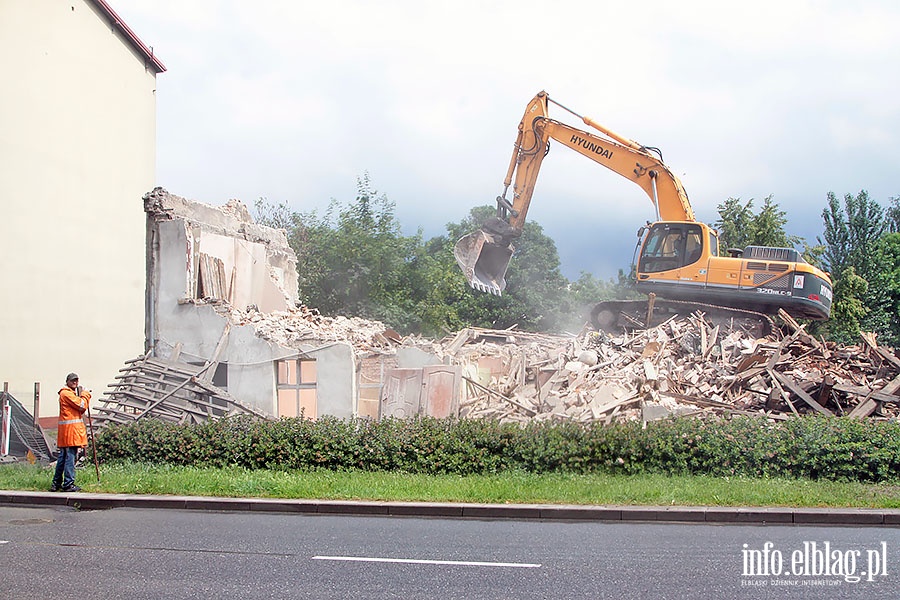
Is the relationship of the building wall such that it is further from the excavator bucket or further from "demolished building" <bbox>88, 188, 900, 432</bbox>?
the excavator bucket

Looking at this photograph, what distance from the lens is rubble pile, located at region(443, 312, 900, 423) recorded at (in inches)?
687

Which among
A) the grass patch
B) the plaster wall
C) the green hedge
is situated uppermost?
the plaster wall

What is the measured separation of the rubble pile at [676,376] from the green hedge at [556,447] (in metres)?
2.60

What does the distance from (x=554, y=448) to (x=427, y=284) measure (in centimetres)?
2491

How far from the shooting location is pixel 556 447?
13.7 m

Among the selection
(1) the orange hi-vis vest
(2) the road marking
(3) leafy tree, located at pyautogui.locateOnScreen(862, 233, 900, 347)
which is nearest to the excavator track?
(1) the orange hi-vis vest

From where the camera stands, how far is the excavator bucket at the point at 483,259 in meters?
23.9

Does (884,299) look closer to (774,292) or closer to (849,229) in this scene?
(849,229)

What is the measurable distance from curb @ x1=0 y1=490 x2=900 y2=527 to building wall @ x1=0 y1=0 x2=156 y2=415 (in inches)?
495

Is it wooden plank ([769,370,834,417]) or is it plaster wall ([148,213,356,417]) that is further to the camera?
plaster wall ([148,213,356,417])

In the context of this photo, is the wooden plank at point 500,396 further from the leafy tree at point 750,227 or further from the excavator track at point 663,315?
the leafy tree at point 750,227

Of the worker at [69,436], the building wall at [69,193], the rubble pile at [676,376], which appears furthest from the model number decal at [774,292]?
the building wall at [69,193]

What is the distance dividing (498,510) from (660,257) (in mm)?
14002

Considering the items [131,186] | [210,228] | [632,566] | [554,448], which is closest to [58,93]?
[131,186]
